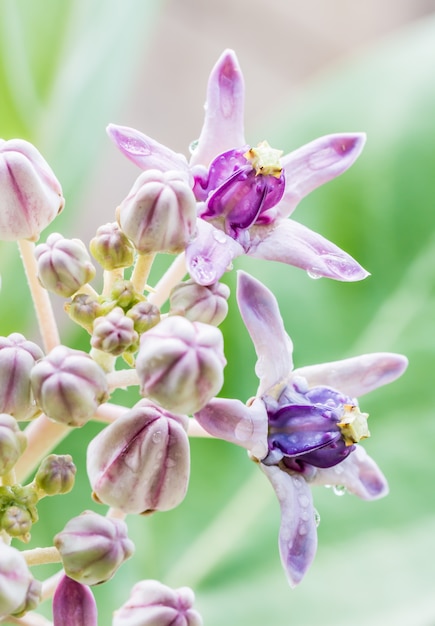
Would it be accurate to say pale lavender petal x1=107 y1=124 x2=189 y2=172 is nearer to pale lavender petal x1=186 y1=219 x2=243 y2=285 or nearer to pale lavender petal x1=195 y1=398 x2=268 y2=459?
pale lavender petal x1=186 y1=219 x2=243 y2=285

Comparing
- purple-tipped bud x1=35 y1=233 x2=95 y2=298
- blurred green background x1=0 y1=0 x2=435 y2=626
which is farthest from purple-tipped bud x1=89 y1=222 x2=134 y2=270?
blurred green background x1=0 y1=0 x2=435 y2=626

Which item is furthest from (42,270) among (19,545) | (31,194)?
(19,545)

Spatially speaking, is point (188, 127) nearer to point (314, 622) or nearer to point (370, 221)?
point (370, 221)

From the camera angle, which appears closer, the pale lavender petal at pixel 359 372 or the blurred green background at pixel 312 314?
the pale lavender petal at pixel 359 372

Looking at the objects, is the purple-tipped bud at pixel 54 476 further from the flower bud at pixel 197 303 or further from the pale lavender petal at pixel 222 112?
the pale lavender petal at pixel 222 112

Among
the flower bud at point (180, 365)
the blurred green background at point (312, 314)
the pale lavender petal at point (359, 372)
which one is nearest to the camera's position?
the flower bud at point (180, 365)

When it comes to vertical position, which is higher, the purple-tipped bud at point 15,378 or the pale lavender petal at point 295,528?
the purple-tipped bud at point 15,378

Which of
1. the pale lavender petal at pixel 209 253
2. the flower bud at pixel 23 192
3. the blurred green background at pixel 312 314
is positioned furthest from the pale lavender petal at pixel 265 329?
the blurred green background at pixel 312 314
